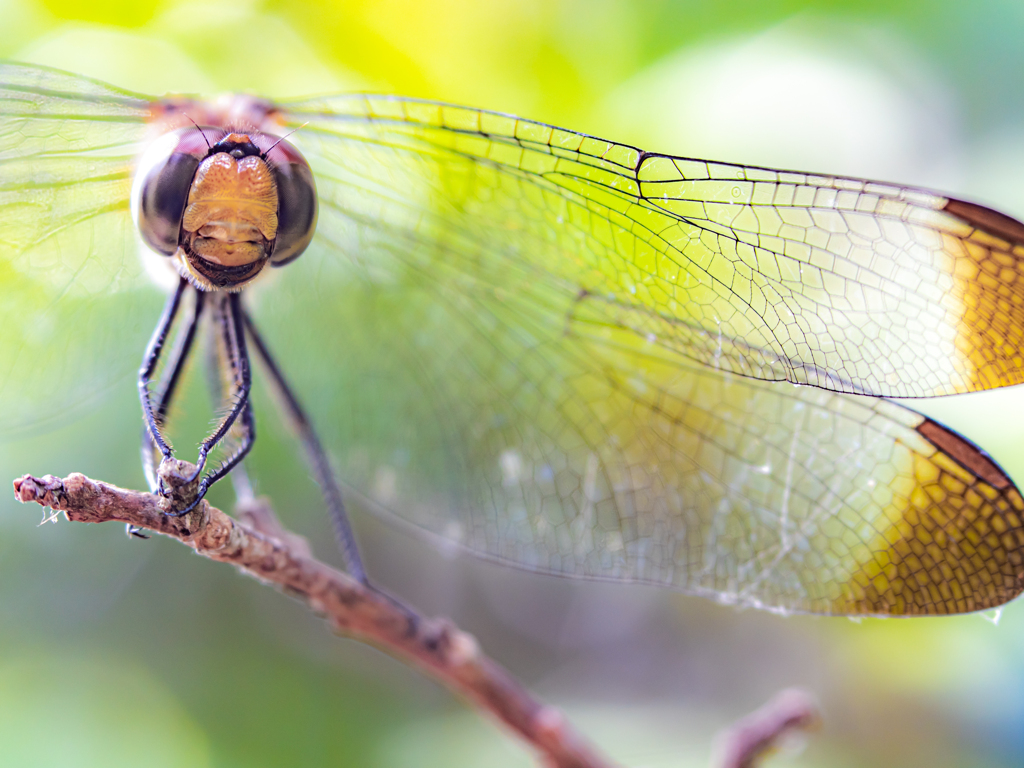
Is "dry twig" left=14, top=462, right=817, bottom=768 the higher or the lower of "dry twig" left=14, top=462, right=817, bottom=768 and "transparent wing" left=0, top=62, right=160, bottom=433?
the lower

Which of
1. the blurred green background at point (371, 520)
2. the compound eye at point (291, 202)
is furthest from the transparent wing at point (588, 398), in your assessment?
the blurred green background at point (371, 520)

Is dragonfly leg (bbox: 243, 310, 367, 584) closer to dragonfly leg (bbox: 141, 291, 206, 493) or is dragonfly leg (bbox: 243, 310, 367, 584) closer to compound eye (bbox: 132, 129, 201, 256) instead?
dragonfly leg (bbox: 141, 291, 206, 493)

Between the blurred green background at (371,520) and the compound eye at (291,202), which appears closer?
the compound eye at (291,202)

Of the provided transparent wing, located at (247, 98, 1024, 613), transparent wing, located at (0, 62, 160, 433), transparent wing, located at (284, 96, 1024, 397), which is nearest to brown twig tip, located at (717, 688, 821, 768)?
transparent wing, located at (247, 98, 1024, 613)

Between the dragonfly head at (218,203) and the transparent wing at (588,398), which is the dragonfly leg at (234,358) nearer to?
the dragonfly head at (218,203)

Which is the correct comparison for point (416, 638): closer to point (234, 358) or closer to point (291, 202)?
point (234, 358)

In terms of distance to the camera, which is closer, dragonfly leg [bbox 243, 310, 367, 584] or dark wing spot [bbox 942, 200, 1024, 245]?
dark wing spot [bbox 942, 200, 1024, 245]

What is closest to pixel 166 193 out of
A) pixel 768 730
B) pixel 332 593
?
pixel 332 593
